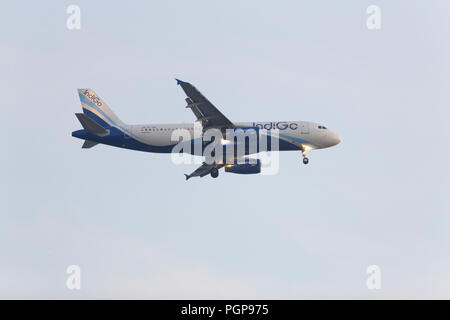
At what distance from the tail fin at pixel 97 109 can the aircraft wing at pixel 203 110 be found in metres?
9.69

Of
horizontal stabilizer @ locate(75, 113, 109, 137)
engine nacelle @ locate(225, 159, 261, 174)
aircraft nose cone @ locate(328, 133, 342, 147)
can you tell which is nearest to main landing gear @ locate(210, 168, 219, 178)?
engine nacelle @ locate(225, 159, 261, 174)

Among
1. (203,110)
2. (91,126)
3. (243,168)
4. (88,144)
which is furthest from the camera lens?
(243,168)

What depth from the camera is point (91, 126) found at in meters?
84.2

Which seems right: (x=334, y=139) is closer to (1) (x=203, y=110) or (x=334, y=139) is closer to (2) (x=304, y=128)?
(2) (x=304, y=128)

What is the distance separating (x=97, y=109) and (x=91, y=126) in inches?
169

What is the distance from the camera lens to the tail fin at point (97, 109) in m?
86.9

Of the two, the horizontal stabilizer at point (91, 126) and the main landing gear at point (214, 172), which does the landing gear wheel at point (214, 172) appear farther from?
the horizontal stabilizer at point (91, 126)

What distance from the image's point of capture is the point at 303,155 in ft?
282

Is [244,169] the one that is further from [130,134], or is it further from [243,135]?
[130,134]

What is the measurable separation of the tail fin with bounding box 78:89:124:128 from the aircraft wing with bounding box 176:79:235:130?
969cm

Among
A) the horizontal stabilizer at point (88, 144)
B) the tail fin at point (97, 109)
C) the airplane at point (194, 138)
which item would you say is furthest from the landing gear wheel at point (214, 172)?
the horizontal stabilizer at point (88, 144)

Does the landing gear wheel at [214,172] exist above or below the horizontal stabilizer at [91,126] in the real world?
below

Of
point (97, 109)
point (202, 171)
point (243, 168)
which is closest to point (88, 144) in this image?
point (97, 109)
